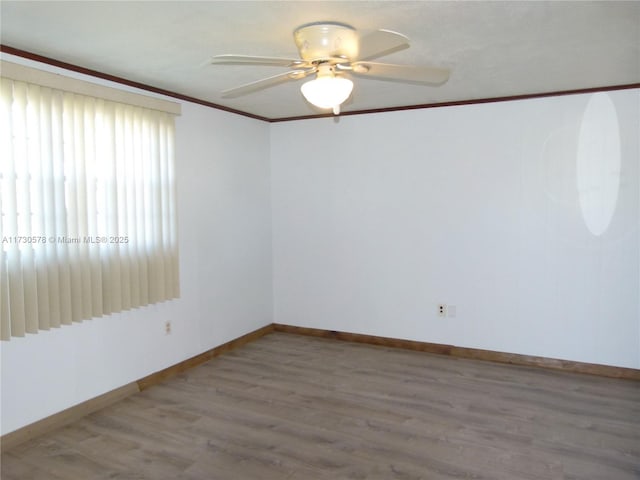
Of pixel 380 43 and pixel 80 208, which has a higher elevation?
pixel 380 43

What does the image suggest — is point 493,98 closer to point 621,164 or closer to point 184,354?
point 621,164

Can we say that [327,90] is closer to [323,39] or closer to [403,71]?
[323,39]

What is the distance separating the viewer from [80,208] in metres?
3.20

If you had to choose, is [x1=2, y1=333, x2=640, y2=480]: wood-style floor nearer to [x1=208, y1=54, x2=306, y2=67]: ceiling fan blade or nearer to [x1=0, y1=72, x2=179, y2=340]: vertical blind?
[x1=0, y1=72, x2=179, y2=340]: vertical blind

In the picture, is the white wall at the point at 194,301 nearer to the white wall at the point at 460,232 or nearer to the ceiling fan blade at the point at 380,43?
the white wall at the point at 460,232

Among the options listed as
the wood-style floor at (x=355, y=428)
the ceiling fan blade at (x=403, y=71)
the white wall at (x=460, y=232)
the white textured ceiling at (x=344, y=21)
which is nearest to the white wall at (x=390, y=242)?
the white wall at (x=460, y=232)

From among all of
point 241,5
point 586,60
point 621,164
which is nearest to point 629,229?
point 621,164

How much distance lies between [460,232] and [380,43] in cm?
260

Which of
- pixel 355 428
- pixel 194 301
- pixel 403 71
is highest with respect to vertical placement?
pixel 403 71

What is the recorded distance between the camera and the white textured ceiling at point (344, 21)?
2258 millimetres

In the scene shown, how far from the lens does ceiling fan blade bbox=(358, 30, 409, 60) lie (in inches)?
80.7

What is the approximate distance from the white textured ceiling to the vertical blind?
330 mm

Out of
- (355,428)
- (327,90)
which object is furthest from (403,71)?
(355,428)

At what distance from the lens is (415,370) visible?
411 cm
